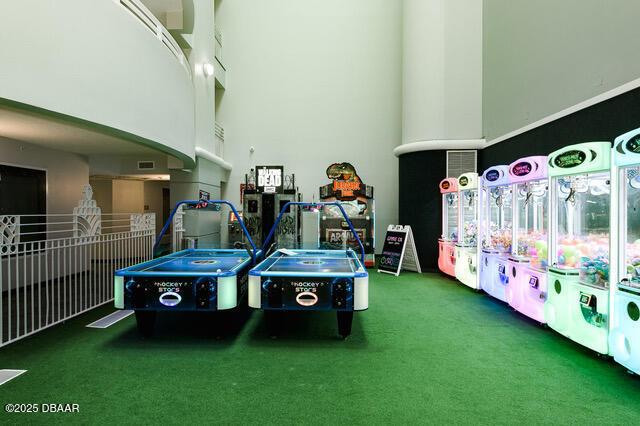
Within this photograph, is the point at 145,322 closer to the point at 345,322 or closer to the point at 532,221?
the point at 345,322

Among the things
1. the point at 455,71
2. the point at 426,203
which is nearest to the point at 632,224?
the point at 426,203

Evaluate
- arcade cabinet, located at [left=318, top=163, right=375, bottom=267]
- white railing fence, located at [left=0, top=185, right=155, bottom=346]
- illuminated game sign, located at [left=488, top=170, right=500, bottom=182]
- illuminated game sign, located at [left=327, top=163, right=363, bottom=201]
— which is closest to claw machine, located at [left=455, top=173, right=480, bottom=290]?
illuminated game sign, located at [left=488, top=170, right=500, bottom=182]

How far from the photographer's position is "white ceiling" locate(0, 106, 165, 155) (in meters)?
3.88

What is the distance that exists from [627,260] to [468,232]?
3.53 metres

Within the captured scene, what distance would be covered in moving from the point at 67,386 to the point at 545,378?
385 cm

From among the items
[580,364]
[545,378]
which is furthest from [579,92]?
[545,378]

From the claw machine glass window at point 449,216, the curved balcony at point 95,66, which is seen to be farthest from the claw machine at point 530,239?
the curved balcony at point 95,66

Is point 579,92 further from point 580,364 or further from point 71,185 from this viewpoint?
point 71,185

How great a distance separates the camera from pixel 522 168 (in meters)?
4.45

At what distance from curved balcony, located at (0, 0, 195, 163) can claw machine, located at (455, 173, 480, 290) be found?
17.8ft

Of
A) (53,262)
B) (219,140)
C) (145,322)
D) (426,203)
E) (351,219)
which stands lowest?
(145,322)

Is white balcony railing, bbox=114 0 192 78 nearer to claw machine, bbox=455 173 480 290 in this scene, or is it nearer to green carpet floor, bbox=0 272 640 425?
green carpet floor, bbox=0 272 640 425

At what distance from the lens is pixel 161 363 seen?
2963mm

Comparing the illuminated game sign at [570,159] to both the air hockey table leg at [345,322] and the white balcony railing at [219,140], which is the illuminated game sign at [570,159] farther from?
the white balcony railing at [219,140]
